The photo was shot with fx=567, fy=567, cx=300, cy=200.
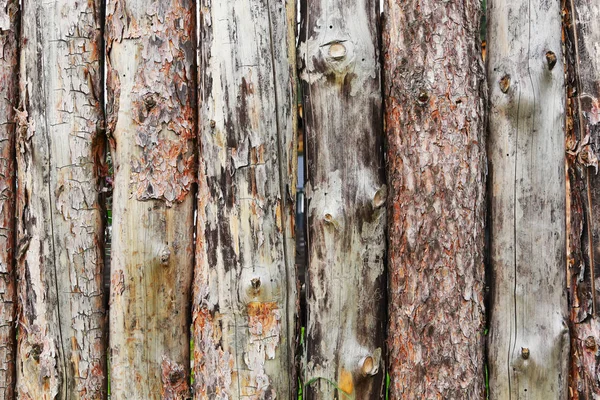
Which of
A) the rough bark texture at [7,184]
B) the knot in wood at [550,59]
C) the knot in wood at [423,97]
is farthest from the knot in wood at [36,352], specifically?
the knot in wood at [550,59]

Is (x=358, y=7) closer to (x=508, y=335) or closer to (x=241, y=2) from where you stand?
(x=241, y=2)

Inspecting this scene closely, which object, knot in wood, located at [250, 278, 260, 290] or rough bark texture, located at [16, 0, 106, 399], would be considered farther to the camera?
rough bark texture, located at [16, 0, 106, 399]

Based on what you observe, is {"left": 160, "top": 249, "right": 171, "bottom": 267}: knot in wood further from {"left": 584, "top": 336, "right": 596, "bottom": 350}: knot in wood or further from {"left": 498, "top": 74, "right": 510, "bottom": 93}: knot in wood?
{"left": 584, "top": 336, "right": 596, "bottom": 350}: knot in wood

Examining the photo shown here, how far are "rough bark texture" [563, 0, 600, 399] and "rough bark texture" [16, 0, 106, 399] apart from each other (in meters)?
2.22

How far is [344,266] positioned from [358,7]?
3.83 ft

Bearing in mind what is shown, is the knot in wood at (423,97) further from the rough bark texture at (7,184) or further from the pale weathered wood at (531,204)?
the rough bark texture at (7,184)

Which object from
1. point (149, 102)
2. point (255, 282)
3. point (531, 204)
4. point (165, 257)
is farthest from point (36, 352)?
point (531, 204)

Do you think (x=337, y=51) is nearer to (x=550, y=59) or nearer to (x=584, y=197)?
(x=550, y=59)

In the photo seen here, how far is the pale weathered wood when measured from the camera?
8.41ft

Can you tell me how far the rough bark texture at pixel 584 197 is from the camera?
2.57 m

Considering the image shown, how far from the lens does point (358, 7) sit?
2559 mm

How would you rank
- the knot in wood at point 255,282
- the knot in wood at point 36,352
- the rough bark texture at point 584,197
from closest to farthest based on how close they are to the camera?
the knot in wood at point 255,282
the rough bark texture at point 584,197
the knot in wood at point 36,352

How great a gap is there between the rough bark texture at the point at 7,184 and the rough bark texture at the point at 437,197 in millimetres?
1865

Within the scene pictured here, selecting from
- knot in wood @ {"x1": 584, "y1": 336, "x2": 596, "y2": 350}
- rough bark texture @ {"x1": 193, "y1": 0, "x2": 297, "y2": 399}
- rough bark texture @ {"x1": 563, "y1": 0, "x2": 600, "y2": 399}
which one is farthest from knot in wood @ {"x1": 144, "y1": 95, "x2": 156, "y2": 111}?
knot in wood @ {"x1": 584, "y1": 336, "x2": 596, "y2": 350}
